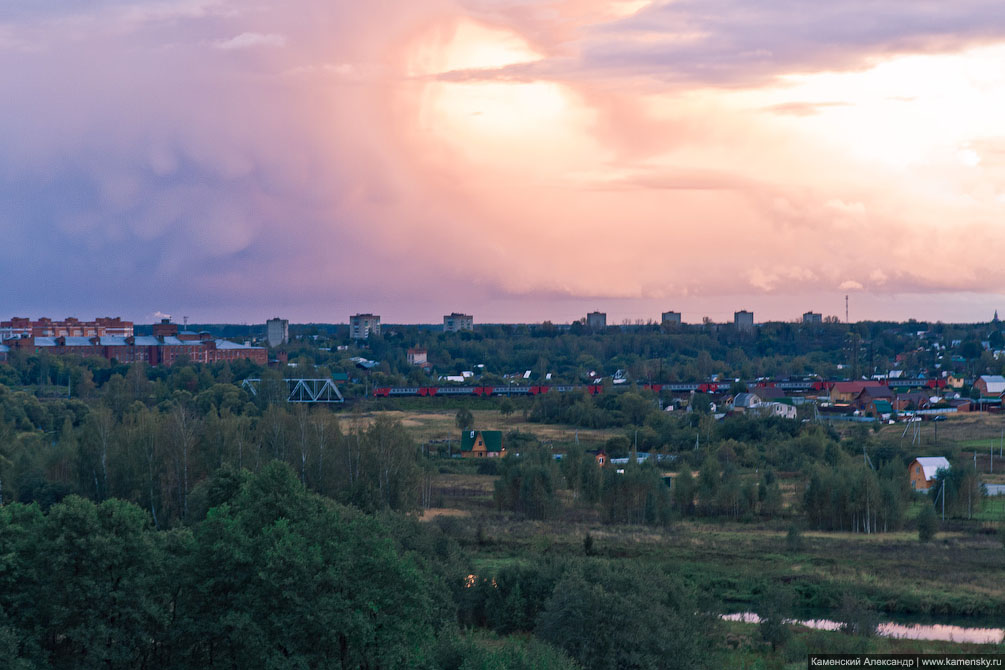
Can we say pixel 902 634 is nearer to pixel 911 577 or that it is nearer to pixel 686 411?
pixel 911 577

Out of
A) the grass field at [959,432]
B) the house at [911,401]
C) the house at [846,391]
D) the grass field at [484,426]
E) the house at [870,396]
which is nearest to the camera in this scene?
the grass field at [959,432]

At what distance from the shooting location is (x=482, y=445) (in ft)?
217

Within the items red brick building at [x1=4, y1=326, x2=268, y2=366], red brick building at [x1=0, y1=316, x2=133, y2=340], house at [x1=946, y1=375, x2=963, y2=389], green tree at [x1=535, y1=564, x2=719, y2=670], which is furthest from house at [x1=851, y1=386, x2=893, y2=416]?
red brick building at [x1=0, y1=316, x2=133, y2=340]

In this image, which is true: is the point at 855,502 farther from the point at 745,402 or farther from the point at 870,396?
the point at 870,396

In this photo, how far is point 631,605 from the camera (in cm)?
2098

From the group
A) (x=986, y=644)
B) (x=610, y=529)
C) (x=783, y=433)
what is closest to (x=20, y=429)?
(x=610, y=529)

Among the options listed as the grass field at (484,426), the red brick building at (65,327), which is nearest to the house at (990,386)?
the grass field at (484,426)

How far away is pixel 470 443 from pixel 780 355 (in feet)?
365

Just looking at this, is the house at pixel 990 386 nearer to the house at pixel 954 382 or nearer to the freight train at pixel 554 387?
the freight train at pixel 554 387

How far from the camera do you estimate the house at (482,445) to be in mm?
65688

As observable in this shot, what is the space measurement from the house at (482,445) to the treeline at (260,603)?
140 feet

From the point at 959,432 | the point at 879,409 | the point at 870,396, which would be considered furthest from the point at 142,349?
the point at 959,432

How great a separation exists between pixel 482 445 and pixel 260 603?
4734 cm

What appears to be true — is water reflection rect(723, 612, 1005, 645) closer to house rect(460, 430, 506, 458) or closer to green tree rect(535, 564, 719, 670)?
green tree rect(535, 564, 719, 670)
